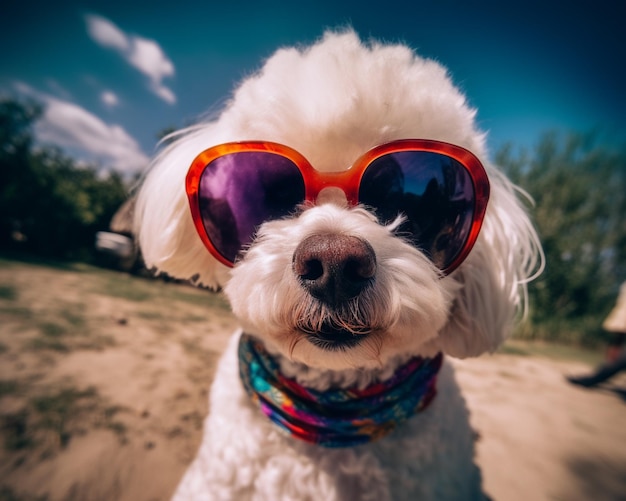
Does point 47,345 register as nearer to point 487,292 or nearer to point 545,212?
point 487,292

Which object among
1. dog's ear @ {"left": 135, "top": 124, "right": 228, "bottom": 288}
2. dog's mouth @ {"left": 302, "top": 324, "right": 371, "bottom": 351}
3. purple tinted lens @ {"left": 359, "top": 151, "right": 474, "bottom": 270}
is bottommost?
dog's mouth @ {"left": 302, "top": 324, "right": 371, "bottom": 351}

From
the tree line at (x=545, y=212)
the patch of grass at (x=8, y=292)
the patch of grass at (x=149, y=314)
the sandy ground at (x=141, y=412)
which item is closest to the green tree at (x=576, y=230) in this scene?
the tree line at (x=545, y=212)

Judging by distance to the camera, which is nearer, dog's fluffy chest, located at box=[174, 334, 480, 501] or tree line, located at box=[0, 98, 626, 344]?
dog's fluffy chest, located at box=[174, 334, 480, 501]

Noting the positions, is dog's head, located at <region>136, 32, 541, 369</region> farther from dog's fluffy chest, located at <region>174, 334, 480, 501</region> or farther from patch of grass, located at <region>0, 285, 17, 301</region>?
patch of grass, located at <region>0, 285, 17, 301</region>

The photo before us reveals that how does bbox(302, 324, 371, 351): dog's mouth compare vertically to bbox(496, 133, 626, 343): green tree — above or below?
below

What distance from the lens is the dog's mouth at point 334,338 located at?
0.84 m

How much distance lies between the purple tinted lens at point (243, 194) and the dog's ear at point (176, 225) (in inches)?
7.6

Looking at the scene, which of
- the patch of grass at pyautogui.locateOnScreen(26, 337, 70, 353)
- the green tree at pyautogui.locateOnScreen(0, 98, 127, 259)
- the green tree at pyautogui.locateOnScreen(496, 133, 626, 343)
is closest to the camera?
the patch of grass at pyautogui.locateOnScreen(26, 337, 70, 353)

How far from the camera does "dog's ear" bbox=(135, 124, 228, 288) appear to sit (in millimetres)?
1201

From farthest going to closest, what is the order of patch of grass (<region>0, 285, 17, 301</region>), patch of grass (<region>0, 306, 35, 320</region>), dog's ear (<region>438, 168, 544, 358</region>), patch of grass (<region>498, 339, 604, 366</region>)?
patch of grass (<region>498, 339, 604, 366</region>), patch of grass (<region>0, 285, 17, 301</region>), patch of grass (<region>0, 306, 35, 320</region>), dog's ear (<region>438, 168, 544, 358</region>)

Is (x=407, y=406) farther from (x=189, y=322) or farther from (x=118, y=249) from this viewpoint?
(x=118, y=249)

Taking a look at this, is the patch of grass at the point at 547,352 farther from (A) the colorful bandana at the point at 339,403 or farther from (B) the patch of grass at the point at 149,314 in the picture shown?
(B) the patch of grass at the point at 149,314

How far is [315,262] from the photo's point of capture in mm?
749

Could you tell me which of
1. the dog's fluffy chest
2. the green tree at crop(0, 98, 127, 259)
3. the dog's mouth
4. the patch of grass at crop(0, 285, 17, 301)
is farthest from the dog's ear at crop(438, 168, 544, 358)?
the green tree at crop(0, 98, 127, 259)
